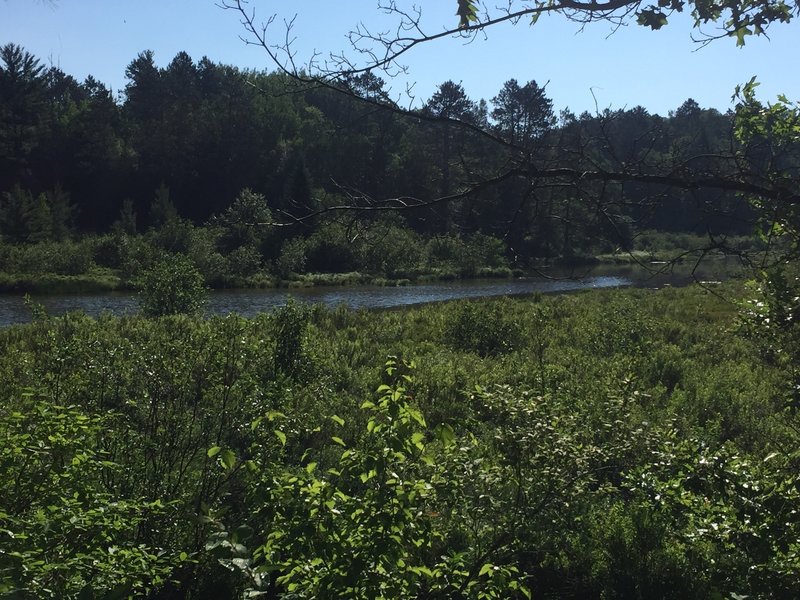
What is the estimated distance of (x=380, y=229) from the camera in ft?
13.1

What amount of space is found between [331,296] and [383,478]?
34336 millimetres

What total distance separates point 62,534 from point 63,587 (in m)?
0.47

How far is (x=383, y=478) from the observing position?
367cm

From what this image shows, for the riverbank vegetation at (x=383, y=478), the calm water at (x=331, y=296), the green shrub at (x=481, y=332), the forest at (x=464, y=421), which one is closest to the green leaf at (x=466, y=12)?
the forest at (x=464, y=421)

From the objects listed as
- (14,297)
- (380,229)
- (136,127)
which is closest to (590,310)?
(380,229)

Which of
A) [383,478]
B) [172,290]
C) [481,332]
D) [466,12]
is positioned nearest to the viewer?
[466,12]

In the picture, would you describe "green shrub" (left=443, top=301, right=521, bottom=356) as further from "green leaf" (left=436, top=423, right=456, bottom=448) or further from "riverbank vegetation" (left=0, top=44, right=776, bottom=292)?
"green leaf" (left=436, top=423, right=456, bottom=448)

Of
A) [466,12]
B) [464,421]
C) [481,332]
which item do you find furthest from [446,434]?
[481,332]

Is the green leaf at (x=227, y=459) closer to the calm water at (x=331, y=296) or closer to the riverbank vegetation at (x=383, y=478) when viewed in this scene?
the riverbank vegetation at (x=383, y=478)

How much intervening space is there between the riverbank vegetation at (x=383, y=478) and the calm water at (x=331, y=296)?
16001 millimetres

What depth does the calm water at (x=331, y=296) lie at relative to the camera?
2956cm

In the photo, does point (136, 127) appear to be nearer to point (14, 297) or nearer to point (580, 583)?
point (14, 297)

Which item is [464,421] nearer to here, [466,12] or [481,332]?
[466,12]

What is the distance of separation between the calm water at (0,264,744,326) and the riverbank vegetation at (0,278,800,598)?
52.5 ft
